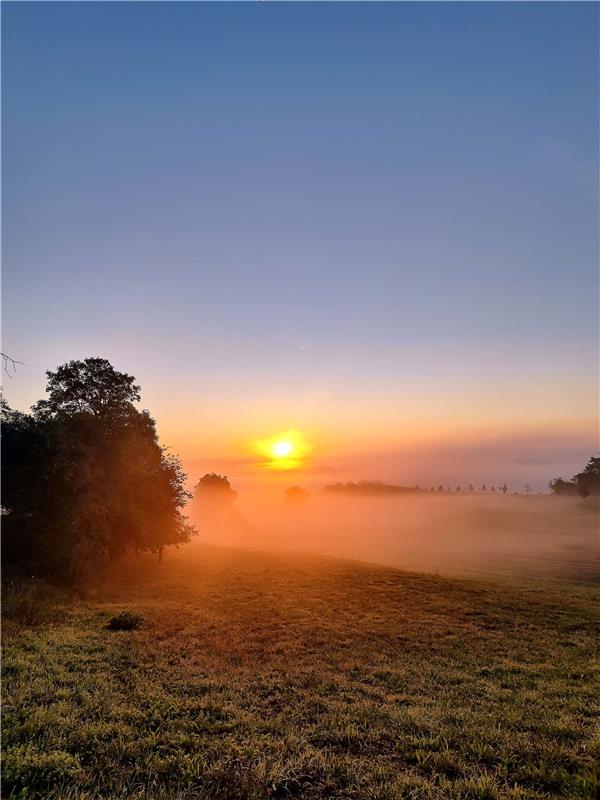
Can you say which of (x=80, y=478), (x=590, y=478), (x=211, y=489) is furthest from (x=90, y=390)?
(x=590, y=478)

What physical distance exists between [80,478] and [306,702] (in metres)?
23.9

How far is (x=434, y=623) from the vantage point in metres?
20.0

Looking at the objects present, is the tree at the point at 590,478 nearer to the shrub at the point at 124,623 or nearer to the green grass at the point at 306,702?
the green grass at the point at 306,702

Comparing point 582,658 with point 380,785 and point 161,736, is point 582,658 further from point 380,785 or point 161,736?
point 161,736

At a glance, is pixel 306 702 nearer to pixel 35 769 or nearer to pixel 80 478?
pixel 35 769

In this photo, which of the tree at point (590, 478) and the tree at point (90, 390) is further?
the tree at point (590, 478)

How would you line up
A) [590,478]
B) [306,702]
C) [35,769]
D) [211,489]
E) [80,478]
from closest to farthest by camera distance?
[35,769] < [306,702] < [80,478] < [211,489] < [590,478]

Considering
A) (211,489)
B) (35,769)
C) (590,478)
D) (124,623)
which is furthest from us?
(590,478)

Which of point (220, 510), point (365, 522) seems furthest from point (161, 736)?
point (365, 522)

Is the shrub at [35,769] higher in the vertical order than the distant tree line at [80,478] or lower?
lower

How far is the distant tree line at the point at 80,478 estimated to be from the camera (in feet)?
92.2

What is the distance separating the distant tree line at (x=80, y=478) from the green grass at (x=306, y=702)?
6.92 metres

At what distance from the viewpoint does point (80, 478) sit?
29203 mm

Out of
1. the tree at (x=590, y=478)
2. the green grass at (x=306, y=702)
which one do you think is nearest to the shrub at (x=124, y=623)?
the green grass at (x=306, y=702)
